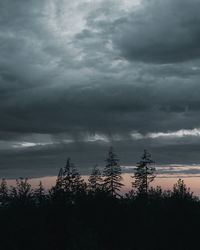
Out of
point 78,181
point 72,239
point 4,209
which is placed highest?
point 78,181

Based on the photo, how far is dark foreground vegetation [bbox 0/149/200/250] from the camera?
35.9 metres

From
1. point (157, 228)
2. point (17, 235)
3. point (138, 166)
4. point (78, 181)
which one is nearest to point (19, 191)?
point (17, 235)

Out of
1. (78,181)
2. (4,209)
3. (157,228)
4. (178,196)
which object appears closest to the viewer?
(4,209)

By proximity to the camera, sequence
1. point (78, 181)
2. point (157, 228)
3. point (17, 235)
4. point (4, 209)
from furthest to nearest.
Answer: point (78, 181), point (157, 228), point (4, 209), point (17, 235)

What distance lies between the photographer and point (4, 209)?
128ft

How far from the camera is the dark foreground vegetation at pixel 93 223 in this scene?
35.9 m

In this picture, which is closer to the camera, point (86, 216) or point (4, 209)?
point (4, 209)

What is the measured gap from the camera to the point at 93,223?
4262 centimetres

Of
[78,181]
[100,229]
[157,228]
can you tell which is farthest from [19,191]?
[78,181]

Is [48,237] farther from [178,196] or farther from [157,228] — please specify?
[178,196]

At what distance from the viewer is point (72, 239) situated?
37.0 metres

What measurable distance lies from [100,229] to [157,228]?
5.91 meters

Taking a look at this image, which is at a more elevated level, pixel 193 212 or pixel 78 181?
pixel 78 181

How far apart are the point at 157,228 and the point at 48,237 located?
1173 centimetres
